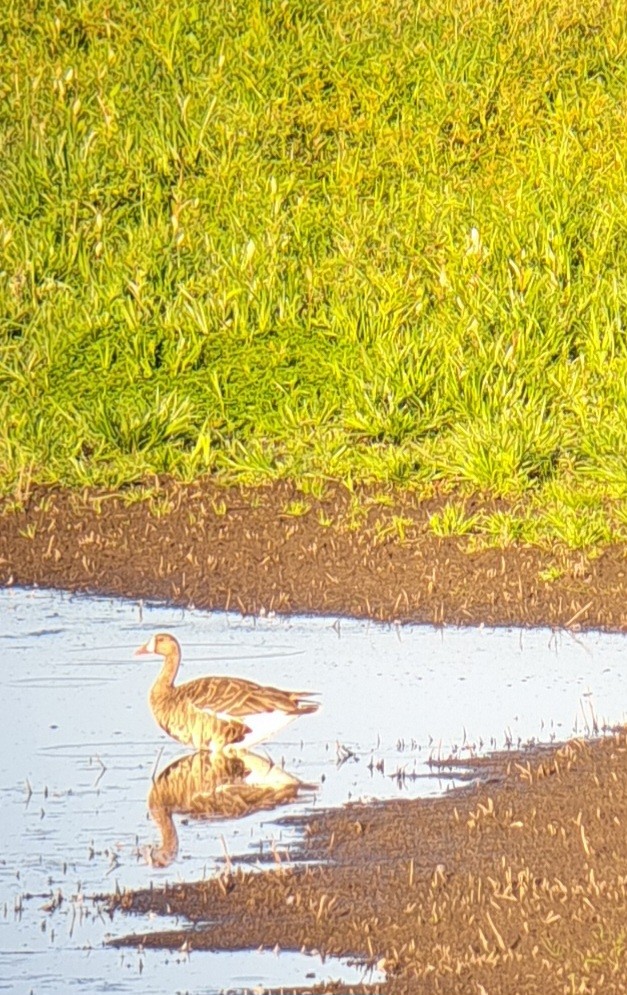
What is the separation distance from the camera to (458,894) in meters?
4.99

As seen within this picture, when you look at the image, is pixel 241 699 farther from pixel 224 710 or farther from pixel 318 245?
pixel 318 245

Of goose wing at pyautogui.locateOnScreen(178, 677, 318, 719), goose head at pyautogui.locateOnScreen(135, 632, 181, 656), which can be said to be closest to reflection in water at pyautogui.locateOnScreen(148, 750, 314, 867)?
goose wing at pyautogui.locateOnScreen(178, 677, 318, 719)

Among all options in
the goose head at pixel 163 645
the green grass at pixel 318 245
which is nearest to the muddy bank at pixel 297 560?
the green grass at pixel 318 245

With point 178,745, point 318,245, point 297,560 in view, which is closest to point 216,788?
point 178,745

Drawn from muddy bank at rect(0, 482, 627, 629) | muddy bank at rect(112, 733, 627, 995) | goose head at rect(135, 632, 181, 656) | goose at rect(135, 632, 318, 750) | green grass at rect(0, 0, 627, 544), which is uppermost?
muddy bank at rect(112, 733, 627, 995)

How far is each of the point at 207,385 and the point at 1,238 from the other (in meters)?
2.03

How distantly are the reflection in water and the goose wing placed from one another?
16 cm

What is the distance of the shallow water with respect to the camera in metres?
4.70

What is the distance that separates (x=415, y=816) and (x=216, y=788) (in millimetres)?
722

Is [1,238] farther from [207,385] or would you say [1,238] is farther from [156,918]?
[156,918]

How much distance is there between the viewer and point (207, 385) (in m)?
11.2

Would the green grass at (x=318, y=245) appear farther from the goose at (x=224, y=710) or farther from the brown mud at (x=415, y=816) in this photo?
the goose at (x=224, y=710)

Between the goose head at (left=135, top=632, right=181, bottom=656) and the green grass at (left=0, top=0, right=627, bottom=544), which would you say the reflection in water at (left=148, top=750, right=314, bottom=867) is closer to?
the goose head at (left=135, top=632, right=181, bottom=656)

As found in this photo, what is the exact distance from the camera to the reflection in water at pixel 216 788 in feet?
19.0
